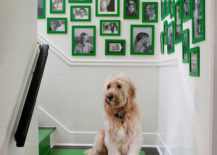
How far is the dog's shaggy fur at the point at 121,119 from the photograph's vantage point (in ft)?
6.41

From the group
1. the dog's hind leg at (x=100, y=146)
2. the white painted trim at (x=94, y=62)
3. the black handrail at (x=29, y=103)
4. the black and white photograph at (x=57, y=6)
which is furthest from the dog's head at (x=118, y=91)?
the black and white photograph at (x=57, y=6)

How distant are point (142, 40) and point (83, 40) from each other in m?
0.88

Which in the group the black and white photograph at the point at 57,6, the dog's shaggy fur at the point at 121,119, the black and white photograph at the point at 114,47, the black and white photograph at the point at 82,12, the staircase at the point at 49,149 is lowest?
the staircase at the point at 49,149

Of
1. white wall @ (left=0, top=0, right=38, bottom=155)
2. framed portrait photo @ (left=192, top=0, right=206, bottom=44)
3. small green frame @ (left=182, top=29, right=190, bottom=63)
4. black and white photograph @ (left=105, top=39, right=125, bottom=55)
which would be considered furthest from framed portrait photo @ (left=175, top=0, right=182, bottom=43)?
white wall @ (left=0, top=0, right=38, bottom=155)

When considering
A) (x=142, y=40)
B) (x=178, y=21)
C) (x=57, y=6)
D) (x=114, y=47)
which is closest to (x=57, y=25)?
(x=57, y=6)

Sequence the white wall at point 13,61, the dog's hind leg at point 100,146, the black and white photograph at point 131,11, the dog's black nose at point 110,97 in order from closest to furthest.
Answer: the white wall at point 13,61, the dog's black nose at point 110,97, the dog's hind leg at point 100,146, the black and white photograph at point 131,11

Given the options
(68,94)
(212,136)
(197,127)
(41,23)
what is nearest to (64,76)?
(68,94)

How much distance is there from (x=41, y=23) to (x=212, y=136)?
275 centimetres

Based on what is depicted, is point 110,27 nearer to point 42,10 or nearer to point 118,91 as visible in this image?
point 42,10

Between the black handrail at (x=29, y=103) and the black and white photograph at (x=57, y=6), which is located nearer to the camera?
the black handrail at (x=29, y=103)

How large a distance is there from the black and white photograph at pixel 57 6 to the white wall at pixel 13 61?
1459mm

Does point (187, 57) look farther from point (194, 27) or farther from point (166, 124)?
point (166, 124)

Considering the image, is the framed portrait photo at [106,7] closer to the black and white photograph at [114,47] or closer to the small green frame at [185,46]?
the black and white photograph at [114,47]

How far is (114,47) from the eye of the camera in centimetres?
308
